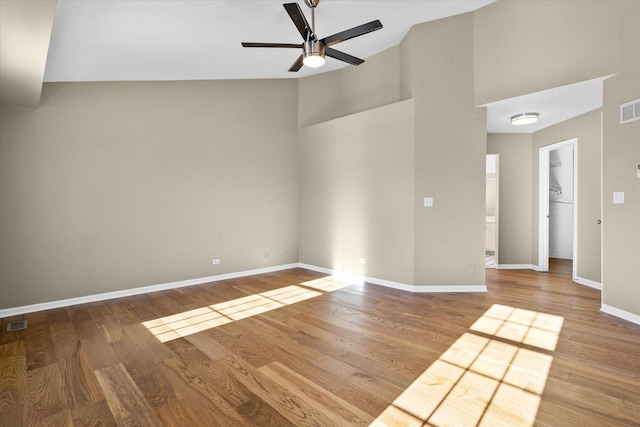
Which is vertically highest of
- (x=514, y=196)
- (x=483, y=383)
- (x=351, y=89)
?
(x=351, y=89)

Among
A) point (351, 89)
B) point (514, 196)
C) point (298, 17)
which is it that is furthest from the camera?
point (514, 196)

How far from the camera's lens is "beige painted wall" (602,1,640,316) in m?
3.37

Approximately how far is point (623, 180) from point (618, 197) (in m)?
0.18

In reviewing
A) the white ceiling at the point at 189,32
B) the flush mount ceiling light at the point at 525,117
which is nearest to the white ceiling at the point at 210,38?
the white ceiling at the point at 189,32

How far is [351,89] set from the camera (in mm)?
5922

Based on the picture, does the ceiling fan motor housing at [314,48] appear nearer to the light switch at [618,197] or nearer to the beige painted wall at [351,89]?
the beige painted wall at [351,89]

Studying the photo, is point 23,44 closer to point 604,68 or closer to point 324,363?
point 324,363

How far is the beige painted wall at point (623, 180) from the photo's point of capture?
133 inches

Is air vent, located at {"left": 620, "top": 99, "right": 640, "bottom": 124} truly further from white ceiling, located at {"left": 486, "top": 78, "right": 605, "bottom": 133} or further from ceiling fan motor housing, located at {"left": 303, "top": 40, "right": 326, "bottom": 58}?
ceiling fan motor housing, located at {"left": 303, "top": 40, "right": 326, "bottom": 58}

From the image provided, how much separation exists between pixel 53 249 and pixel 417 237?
4.61 metres

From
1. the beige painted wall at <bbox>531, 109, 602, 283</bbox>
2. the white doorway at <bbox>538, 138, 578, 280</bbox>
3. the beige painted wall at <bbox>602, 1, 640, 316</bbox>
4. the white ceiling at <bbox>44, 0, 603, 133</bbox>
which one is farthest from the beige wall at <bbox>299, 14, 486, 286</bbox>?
the white doorway at <bbox>538, 138, 578, 280</bbox>

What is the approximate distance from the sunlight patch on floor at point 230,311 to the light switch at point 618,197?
3379mm

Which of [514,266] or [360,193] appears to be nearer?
[360,193]

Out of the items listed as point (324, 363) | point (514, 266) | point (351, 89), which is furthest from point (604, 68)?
point (324, 363)
